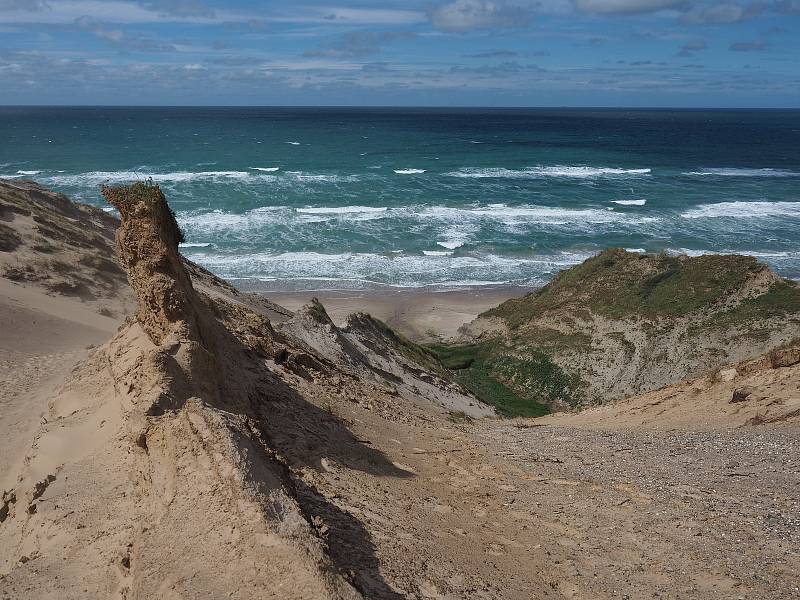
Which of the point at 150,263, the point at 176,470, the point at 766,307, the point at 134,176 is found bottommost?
the point at 766,307

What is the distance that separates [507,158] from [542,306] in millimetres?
64501

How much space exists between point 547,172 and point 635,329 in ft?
182

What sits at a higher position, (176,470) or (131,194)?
(131,194)

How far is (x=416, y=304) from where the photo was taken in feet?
113

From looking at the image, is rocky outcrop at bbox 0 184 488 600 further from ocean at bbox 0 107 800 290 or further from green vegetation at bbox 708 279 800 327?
green vegetation at bbox 708 279 800 327

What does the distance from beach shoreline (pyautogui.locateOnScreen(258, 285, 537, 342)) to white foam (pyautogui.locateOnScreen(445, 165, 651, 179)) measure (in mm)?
37145

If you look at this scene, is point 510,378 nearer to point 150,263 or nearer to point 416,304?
point 416,304

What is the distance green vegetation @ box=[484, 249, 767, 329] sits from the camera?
77.5 ft

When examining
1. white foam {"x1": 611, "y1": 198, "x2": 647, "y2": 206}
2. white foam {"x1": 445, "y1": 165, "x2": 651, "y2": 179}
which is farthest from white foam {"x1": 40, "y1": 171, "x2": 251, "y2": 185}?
white foam {"x1": 611, "y1": 198, "x2": 647, "y2": 206}

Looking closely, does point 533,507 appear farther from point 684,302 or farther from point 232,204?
point 232,204

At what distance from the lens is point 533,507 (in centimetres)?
874

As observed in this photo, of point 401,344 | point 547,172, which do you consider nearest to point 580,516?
point 401,344

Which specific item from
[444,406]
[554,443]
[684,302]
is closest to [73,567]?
[554,443]

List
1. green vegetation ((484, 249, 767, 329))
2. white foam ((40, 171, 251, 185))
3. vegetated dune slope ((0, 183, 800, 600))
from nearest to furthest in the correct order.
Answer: vegetated dune slope ((0, 183, 800, 600))
green vegetation ((484, 249, 767, 329))
white foam ((40, 171, 251, 185))
